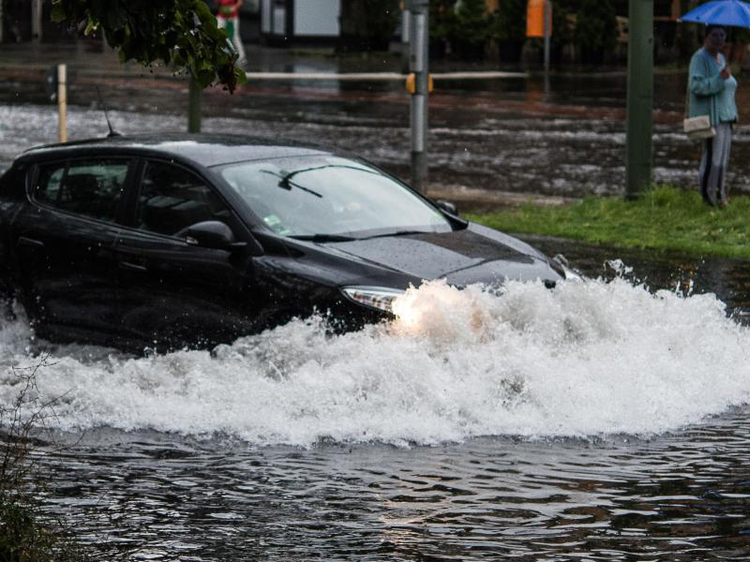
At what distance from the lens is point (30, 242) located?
10.9 metres

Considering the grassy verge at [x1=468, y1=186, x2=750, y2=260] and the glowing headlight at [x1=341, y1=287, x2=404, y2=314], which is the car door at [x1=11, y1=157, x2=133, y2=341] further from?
the grassy verge at [x1=468, y1=186, x2=750, y2=260]

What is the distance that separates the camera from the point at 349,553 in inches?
259

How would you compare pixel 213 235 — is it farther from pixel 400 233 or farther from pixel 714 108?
pixel 714 108

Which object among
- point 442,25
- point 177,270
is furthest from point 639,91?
point 442,25

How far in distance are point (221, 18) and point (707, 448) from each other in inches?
1111

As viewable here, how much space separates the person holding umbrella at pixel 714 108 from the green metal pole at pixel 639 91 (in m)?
0.66

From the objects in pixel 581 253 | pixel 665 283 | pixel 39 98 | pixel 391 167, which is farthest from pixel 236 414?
pixel 39 98

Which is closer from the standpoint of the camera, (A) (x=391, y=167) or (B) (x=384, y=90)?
(A) (x=391, y=167)

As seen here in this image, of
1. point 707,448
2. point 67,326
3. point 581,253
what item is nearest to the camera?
point 707,448

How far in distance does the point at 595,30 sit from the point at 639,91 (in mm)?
29497

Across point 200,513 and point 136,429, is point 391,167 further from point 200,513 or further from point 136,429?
point 200,513

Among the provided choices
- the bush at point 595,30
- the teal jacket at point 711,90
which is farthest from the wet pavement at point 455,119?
the teal jacket at point 711,90

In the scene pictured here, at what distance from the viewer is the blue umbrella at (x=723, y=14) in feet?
51.6

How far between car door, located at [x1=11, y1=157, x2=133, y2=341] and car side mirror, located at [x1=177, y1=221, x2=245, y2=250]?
868mm
